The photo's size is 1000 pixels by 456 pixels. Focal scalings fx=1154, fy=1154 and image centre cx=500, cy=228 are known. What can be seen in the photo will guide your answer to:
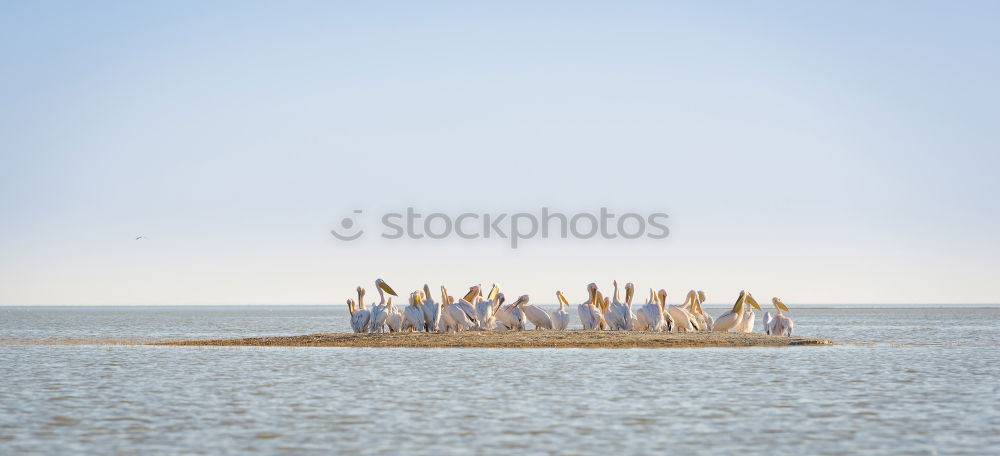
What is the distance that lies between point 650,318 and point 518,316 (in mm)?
3579

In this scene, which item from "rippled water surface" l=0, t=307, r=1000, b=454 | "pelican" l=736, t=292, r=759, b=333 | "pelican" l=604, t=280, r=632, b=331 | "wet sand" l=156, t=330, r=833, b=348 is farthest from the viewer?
"pelican" l=736, t=292, r=759, b=333

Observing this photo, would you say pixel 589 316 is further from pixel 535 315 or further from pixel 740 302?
A: pixel 740 302

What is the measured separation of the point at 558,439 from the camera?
11289mm

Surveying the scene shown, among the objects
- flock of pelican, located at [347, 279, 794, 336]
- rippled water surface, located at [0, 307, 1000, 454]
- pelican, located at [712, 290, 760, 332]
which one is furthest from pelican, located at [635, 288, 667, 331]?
rippled water surface, located at [0, 307, 1000, 454]

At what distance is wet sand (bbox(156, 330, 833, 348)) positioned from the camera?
2509 centimetres

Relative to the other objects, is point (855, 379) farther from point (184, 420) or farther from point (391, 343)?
point (391, 343)

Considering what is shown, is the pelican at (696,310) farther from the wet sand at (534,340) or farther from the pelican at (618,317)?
the wet sand at (534,340)

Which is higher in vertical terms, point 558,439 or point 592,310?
point 592,310

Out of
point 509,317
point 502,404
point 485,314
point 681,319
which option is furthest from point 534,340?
point 502,404

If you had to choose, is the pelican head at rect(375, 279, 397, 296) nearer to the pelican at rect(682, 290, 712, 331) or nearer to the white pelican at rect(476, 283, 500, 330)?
the white pelican at rect(476, 283, 500, 330)

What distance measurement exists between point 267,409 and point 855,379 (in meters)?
8.73

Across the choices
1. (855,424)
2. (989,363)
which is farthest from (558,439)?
(989,363)

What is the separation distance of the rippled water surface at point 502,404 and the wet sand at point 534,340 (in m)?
2.72

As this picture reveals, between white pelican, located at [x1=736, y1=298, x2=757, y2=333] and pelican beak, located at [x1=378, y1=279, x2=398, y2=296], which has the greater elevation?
pelican beak, located at [x1=378, y1=279, x2=398, y2=296]
